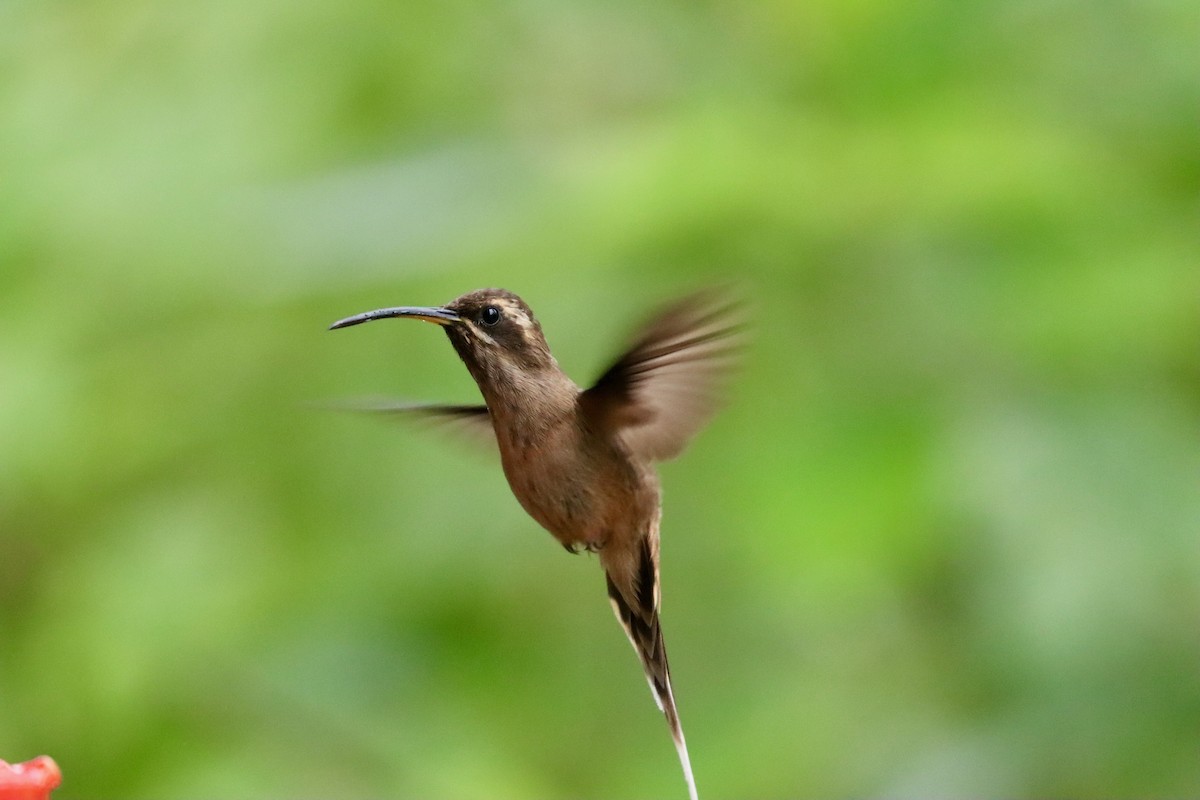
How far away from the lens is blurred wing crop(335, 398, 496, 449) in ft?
5.56

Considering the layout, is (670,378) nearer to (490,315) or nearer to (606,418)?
(606,418)

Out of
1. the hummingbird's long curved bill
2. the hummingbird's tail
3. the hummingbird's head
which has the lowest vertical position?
the hummingbird's tail

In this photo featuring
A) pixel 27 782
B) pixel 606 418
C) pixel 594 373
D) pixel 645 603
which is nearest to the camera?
pixel 27 782

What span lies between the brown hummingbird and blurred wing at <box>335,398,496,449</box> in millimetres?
10

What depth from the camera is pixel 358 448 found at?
122 inches

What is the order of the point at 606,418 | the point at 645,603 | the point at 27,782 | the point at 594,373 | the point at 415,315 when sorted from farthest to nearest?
the point at 594,373 → the point at 645,603 → the point at 606,418 → the point at 415,315 → the point at 27,782

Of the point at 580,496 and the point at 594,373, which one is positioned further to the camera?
the point at 594,373

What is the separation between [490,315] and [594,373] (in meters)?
0.57

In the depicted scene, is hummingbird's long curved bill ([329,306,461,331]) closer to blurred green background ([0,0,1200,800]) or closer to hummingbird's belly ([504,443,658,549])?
hummingbird's belly ([504,443,658,549])

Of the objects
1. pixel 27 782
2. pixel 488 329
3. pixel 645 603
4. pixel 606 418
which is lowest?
pixel 645 603

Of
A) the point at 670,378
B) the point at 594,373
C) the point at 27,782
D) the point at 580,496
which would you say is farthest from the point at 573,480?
the point at 27,782

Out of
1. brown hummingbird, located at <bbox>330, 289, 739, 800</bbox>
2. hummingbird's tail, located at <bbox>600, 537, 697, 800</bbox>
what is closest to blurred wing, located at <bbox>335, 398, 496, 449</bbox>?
brown hummingbird, located at <bbox>330, 289, 739, 800</bbox>

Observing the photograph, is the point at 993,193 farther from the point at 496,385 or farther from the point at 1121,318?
the point at 496,385

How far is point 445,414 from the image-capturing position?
6.27 feet
